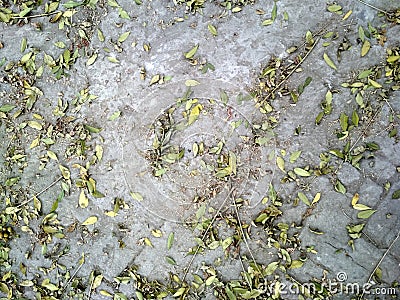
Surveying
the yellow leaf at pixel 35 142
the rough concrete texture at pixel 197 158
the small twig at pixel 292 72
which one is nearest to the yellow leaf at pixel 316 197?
the rough concrete texture at pixel 197 158

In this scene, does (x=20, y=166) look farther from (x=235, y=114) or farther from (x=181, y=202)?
(x=235, y=114)

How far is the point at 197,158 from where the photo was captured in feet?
8.18

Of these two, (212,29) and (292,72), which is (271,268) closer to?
(292,72)

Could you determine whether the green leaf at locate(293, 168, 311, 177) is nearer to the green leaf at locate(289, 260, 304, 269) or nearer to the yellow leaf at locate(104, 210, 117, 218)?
the green leaf at locate(289, 260, 304, 269)

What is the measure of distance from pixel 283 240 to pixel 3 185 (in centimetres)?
171

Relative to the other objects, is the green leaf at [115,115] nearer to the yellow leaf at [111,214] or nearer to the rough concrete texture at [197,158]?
the rough concrete texture at [197,158]

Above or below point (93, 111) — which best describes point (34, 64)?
above

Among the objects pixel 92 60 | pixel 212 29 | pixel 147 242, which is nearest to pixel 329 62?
pixel 212 29

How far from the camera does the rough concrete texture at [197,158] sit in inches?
95.1

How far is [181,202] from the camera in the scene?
2.51m

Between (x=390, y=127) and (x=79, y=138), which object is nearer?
(x=390, y=127)

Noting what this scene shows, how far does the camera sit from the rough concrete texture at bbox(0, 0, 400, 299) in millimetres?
2416

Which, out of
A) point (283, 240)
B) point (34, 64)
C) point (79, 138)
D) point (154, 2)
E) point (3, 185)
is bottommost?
point (283, 240)

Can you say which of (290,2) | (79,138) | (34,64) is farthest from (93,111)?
(290,2)
